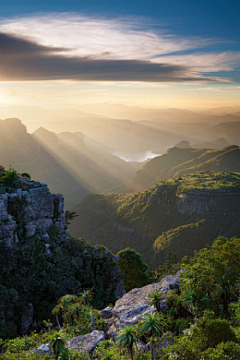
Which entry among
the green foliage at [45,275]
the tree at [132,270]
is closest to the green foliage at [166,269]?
the tree at [132,270]

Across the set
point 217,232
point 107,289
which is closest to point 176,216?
point 217,232

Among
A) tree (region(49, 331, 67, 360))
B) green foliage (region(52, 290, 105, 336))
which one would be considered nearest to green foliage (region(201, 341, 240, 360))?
tree (region(49, 331, 67, 360))

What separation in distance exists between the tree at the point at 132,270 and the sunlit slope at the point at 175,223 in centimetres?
6495

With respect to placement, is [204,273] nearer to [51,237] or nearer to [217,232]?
[51,237]

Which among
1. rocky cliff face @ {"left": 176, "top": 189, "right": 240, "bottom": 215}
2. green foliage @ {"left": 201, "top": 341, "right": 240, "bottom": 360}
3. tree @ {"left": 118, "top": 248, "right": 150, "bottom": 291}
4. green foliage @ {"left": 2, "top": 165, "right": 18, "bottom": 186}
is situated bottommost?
tree @ {"left": 118, "top": 248, "right": 150, "bottom": 291}

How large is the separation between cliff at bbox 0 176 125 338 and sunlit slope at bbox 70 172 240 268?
8415 cm

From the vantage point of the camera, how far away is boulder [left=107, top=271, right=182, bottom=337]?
36.0 metres

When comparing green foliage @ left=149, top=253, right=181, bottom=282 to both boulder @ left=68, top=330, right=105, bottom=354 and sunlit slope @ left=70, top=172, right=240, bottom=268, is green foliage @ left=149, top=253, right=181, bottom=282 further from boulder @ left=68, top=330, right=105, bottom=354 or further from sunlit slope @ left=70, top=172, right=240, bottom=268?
boulder @ left=68, top=330, right=105, bottom=354

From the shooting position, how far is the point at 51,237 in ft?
213

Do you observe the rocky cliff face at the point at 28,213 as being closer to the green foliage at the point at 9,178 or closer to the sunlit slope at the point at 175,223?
the green foliage at the point at 9,178

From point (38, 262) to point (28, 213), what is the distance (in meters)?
11.2

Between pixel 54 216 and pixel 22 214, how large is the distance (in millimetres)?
11322

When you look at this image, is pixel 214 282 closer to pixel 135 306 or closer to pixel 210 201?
pixel 135 306

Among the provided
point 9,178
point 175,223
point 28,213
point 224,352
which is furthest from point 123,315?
point 175,223
